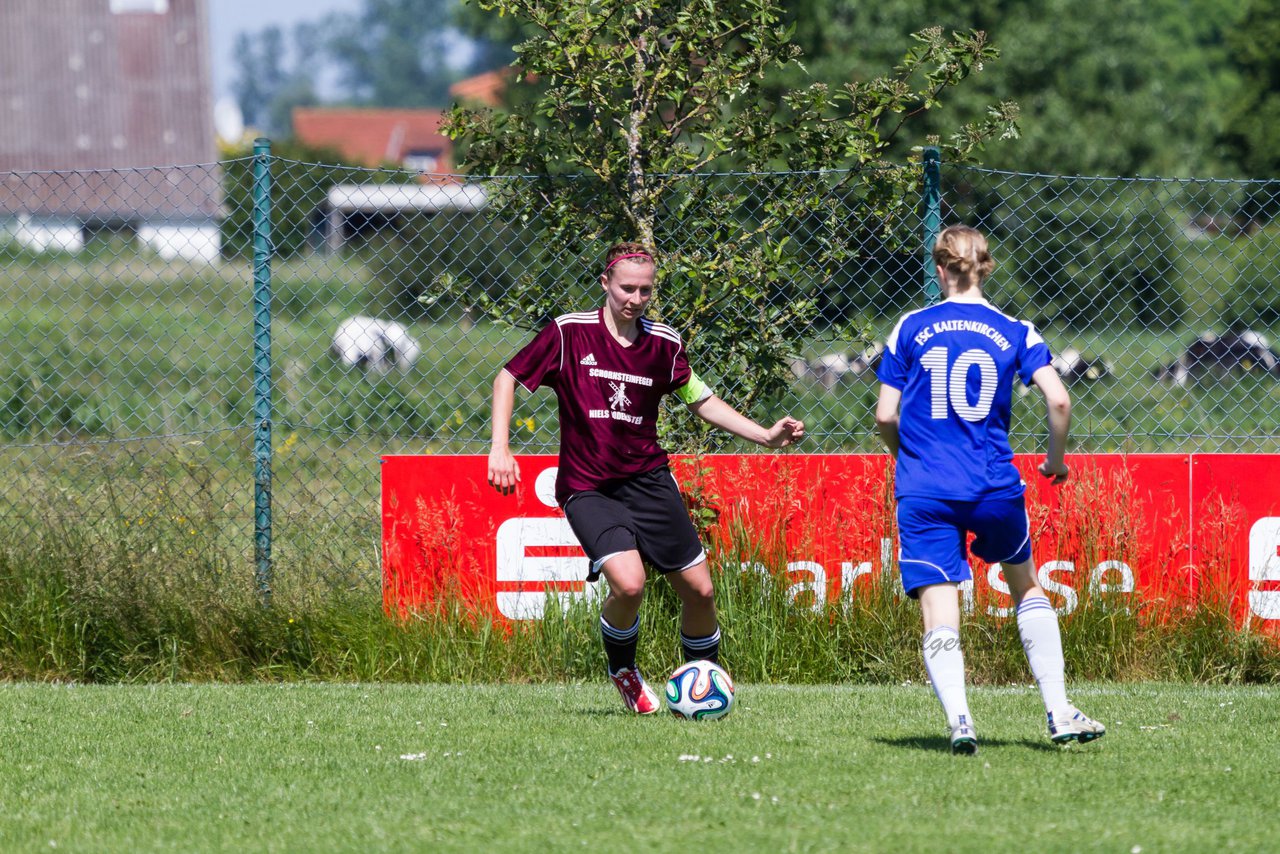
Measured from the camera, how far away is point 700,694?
5.72m

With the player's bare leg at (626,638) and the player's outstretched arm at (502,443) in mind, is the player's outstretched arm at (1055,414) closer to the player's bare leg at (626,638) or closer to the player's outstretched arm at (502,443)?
the player's bare leg at (626,638)

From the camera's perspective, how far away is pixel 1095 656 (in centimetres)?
677

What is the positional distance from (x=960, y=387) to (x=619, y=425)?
1.39 m

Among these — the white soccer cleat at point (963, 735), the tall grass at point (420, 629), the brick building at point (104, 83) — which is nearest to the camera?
the white soccer cleat at point (963, 735)

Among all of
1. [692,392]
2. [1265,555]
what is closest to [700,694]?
[692,392]

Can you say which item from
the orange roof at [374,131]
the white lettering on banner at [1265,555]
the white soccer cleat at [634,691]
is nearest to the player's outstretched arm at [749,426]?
the white soccer cleat at [634,691]

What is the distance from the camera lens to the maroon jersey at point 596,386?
5.64m

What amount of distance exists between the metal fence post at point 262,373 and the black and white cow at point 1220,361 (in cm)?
528

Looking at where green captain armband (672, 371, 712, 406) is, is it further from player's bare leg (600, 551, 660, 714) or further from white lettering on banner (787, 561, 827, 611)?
white lettering on banner (787, 561, 827, 611)

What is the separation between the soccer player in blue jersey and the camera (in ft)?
15.8

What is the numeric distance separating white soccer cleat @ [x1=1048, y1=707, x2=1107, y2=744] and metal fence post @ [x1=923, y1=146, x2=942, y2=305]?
2.67 meters

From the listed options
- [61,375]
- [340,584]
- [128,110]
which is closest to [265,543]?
[340,584]

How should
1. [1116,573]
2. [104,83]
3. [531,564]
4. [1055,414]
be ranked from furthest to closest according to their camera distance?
[104,83]
[531,564]
[1116,573]
[1055,414]

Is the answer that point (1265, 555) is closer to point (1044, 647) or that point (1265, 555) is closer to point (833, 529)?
point (833, 529)
